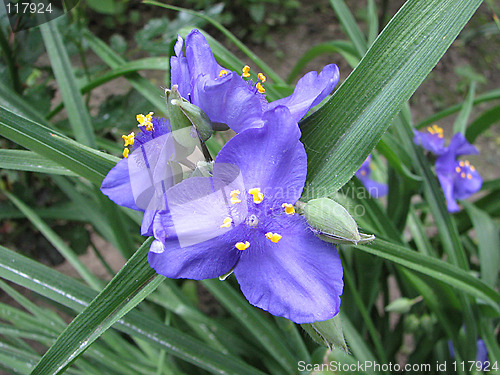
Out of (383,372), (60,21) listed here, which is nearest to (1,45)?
(60,21)

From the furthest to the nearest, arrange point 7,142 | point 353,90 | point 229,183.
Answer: point 7,142, point 353,90, point 229,183

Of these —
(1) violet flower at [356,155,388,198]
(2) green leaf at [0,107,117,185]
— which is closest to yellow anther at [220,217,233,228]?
(2) green leaf at [0,107,117,185]

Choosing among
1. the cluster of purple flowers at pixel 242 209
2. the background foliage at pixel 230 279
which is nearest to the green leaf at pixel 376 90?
the background foliage at pixel 230 279

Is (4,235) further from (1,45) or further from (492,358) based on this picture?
(492,358)

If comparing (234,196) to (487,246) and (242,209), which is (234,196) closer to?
(242,209)

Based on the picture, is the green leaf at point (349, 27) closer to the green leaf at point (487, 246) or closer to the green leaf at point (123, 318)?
the green leaf at point (487, 246)

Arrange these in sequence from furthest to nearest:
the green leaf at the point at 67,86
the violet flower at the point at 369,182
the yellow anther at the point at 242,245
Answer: the violet flower at the point at 369,182, the green leaf at the point at 67,86, the yellow anther at the point at 242,245

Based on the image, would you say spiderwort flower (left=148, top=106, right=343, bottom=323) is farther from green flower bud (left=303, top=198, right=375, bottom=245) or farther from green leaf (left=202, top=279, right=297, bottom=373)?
green leaf (left=202, top=279, right=297, bottom=373)

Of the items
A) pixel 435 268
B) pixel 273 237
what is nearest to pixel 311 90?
pixel 273 237
